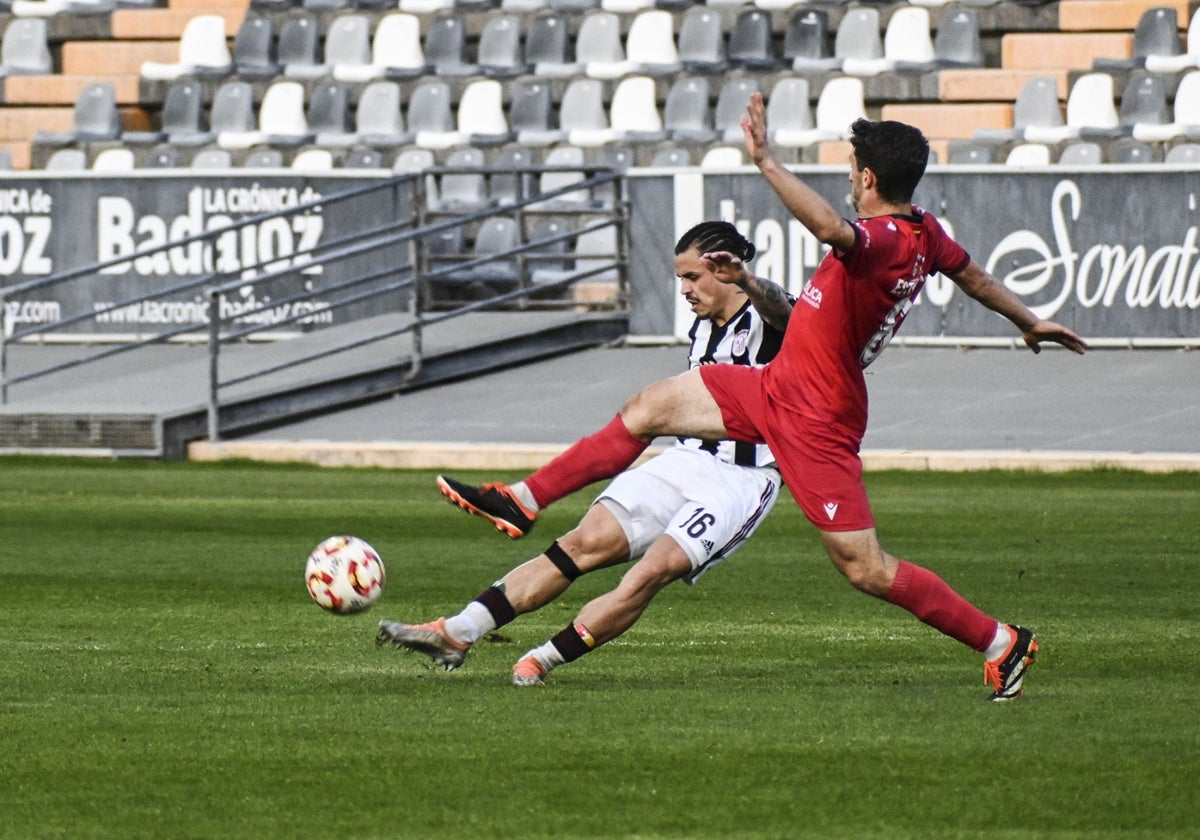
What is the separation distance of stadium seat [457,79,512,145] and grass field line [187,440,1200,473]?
7.27m

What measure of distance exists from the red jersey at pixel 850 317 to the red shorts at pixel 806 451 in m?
0.05

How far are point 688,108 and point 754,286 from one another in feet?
56.3

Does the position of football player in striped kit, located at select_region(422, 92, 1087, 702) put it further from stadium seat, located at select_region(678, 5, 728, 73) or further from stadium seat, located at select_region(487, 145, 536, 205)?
stadium seat, located at select_region(678, 5, 728, 73)

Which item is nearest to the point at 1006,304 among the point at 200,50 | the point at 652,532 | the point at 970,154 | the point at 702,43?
the point at 652,532

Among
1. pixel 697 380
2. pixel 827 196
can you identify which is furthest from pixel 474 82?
pixel 697 380

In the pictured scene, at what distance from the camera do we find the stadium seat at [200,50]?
2834 centimetres

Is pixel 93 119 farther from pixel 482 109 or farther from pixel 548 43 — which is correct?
pixel 548 43

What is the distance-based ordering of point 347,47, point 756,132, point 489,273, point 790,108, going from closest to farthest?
point 756,132, point 489,273, point 790,108, point 347,47

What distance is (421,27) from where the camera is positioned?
27.7 m

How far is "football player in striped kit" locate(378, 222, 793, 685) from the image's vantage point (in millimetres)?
8008

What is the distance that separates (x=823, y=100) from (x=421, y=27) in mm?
5751

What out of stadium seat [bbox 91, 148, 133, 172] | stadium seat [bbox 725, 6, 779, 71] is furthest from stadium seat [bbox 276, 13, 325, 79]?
stadium seat [bbox 725, 6, 779, 71]

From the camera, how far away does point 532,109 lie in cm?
2562

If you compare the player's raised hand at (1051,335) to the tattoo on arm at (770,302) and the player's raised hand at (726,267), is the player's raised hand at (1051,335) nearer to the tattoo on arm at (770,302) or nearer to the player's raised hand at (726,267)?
the tattoo on arm at (770,302)
